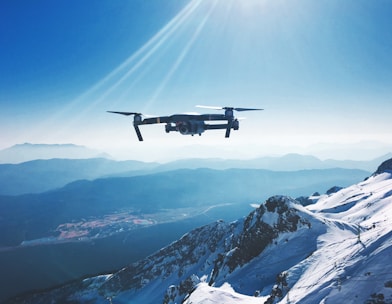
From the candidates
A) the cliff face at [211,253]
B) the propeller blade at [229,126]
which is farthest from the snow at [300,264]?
the propeller blade at [229,126]

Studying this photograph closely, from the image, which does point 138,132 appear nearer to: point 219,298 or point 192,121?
point 192,121

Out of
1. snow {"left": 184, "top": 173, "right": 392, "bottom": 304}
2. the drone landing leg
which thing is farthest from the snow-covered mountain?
the drone landing leg

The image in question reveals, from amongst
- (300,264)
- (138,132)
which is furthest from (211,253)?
(138,132)

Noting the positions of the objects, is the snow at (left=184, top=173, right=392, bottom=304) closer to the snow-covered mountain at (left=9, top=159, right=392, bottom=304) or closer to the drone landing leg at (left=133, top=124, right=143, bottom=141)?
the snow-covered mountain at (left=9, top=159, right=392, bottom=304)

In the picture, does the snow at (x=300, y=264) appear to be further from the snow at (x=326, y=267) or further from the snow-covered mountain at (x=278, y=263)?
the snow-covered mountain at (x=278, y=263)

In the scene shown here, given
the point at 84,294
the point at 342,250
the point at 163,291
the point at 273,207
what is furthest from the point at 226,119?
the point at 84,294
